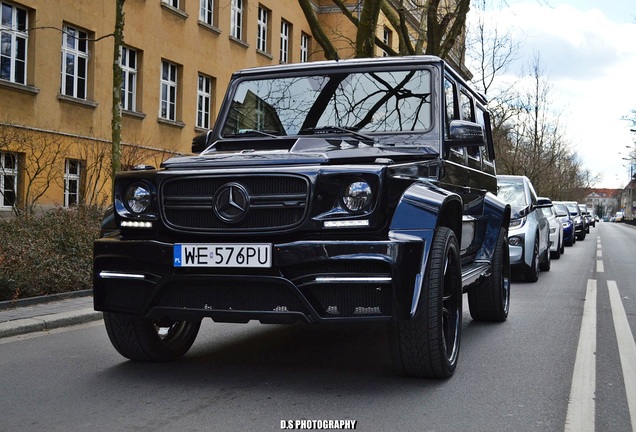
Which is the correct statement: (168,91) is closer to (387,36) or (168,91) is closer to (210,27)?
(210,27)

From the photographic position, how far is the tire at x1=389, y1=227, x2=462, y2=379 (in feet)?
14.3

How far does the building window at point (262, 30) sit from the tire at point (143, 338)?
83.8 ft

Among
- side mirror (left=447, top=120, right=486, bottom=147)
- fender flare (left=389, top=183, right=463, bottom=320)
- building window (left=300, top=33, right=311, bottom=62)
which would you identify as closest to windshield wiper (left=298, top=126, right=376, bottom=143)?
side mirror (left=447, top=120, right=486, bottom=147)

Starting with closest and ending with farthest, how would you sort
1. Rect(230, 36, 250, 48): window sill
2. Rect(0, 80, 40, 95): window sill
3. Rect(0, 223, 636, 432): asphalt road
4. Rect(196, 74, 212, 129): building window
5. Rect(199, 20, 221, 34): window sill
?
Rect(0, 223, 636, 432): asphalt road, Rect(0, 80, 40, 95): window sill, Rect(199, 20, 221, 34): window sill, Rect(196, 74, 212, 129): building window, Rect(230, 36, 250, 48): window sill

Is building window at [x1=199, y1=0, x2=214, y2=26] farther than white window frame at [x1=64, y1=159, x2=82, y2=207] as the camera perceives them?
Yes

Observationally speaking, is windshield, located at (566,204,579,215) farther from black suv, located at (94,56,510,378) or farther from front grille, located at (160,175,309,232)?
front grille, located at (160,175,309,232)

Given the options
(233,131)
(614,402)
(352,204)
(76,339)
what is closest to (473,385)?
(614,402)

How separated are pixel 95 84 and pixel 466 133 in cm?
1651

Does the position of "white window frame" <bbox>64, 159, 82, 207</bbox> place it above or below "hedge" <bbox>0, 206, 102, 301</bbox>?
above

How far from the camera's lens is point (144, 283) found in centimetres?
443

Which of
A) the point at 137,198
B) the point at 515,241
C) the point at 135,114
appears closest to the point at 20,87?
the point at 135,114

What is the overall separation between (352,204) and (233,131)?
1959 mm

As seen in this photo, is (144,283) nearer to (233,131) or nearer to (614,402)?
(233,131)

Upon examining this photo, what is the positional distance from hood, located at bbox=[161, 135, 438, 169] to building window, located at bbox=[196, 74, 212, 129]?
2088 centimetres
